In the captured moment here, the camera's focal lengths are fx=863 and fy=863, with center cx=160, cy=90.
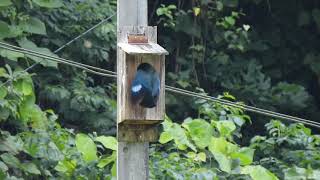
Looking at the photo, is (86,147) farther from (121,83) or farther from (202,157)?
(121,83)

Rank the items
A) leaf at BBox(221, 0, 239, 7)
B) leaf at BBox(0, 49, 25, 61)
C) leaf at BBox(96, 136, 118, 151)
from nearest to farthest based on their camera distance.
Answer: leaf at BBox(96, 136, 118, 151) → leaf at BBox(0, 49, 25, 61) → leaf at BBox(221, 0, 239, 7)

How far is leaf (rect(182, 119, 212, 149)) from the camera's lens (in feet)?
15.5

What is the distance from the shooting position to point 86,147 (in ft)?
15.5

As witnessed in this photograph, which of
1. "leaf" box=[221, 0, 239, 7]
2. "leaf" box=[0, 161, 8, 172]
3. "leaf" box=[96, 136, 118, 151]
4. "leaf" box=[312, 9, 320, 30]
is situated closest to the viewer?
"leaf" box=[96, 136, 118, 151]

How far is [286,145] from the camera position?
5.54m

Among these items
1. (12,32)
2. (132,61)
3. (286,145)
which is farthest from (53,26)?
(132,61)

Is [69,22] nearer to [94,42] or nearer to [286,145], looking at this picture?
→ [94,42]

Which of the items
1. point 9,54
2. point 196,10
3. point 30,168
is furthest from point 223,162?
point 196,10

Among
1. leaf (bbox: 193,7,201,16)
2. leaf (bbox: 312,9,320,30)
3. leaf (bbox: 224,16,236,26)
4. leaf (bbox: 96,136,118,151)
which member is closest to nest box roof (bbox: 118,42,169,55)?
leaf (bbox: 96,136,118,151)

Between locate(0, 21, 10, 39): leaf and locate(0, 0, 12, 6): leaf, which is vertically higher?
locate(0, 0, 12, 6): leaf

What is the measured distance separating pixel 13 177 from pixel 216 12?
307 centimetres

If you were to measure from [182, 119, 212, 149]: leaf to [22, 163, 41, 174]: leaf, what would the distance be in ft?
2.88

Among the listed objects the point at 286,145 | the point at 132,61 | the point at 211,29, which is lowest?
the point at 286,145

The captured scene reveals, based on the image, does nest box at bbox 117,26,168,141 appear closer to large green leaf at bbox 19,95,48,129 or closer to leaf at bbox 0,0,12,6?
large green leaf at bbox 19,95,48,129
